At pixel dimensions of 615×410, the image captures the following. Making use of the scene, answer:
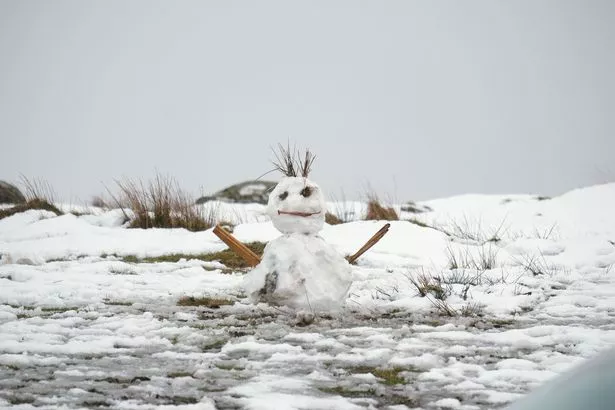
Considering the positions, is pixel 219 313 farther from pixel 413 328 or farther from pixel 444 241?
pixel 444 241

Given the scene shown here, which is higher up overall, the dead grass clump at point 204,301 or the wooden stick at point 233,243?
the wooden stick at point 233,243

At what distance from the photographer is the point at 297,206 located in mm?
5160

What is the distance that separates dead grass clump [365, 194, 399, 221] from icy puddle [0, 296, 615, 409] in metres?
7.03

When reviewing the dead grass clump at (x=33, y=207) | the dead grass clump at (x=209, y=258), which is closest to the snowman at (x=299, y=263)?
the dead grass clump at (x=209, y=258)

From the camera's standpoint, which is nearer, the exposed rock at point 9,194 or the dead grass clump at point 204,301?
the dead grass clump at point 204,301

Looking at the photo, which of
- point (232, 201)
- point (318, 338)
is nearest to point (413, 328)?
point (318, 338)

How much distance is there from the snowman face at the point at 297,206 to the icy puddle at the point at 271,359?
27.9 inches

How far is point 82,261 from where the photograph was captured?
834cm

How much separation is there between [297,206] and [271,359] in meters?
1.59

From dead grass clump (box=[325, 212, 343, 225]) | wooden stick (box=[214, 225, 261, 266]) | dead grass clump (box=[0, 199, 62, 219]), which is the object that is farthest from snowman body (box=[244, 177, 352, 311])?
dead grass clump (box=[0, 199, 62, 219])

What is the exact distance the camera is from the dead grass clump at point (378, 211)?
12203 mm

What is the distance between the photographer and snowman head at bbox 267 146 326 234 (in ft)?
17.0

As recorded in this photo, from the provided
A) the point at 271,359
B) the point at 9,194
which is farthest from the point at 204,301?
the point at 9,194

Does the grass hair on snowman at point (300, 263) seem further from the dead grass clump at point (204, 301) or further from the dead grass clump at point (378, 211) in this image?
the dead grass clump at point (378, 211)
